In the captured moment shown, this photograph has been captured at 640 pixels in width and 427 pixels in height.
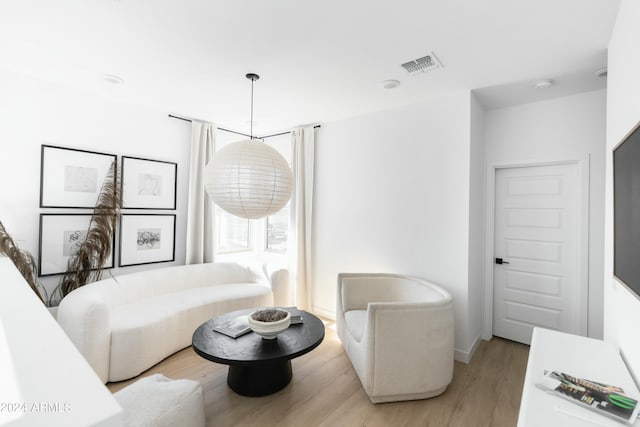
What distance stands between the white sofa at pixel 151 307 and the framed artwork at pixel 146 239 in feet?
0.92

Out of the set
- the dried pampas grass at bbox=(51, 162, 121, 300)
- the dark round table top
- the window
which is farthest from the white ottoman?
the window

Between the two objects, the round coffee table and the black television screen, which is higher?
the black television screen

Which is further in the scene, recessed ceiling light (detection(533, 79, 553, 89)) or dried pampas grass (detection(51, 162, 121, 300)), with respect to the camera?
dried pampas grass (detection(51, 162, 121, 300))

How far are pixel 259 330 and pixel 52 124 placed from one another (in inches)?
112

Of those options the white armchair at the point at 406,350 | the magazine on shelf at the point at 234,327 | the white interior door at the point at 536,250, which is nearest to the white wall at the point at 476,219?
the white interior door at the point at 536,250

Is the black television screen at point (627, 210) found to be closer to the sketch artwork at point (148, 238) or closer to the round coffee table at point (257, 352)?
the round coffee table at point (257, 352)

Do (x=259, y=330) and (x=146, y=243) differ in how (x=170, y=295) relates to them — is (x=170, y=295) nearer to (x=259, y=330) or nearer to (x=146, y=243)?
(x=146, y=243)

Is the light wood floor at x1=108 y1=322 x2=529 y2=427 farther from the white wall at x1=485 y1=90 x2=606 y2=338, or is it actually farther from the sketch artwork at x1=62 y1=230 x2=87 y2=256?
the sketch artwork at x1=62 y1=230 x2=87 y2=256

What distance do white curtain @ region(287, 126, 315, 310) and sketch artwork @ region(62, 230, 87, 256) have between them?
2384mm

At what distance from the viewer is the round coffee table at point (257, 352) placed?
210cm

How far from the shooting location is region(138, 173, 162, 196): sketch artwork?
11.8ft

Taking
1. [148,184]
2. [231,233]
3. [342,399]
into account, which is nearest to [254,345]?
[342,399]

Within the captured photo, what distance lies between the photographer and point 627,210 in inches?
55.5

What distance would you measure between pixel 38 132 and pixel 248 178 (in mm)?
2286
